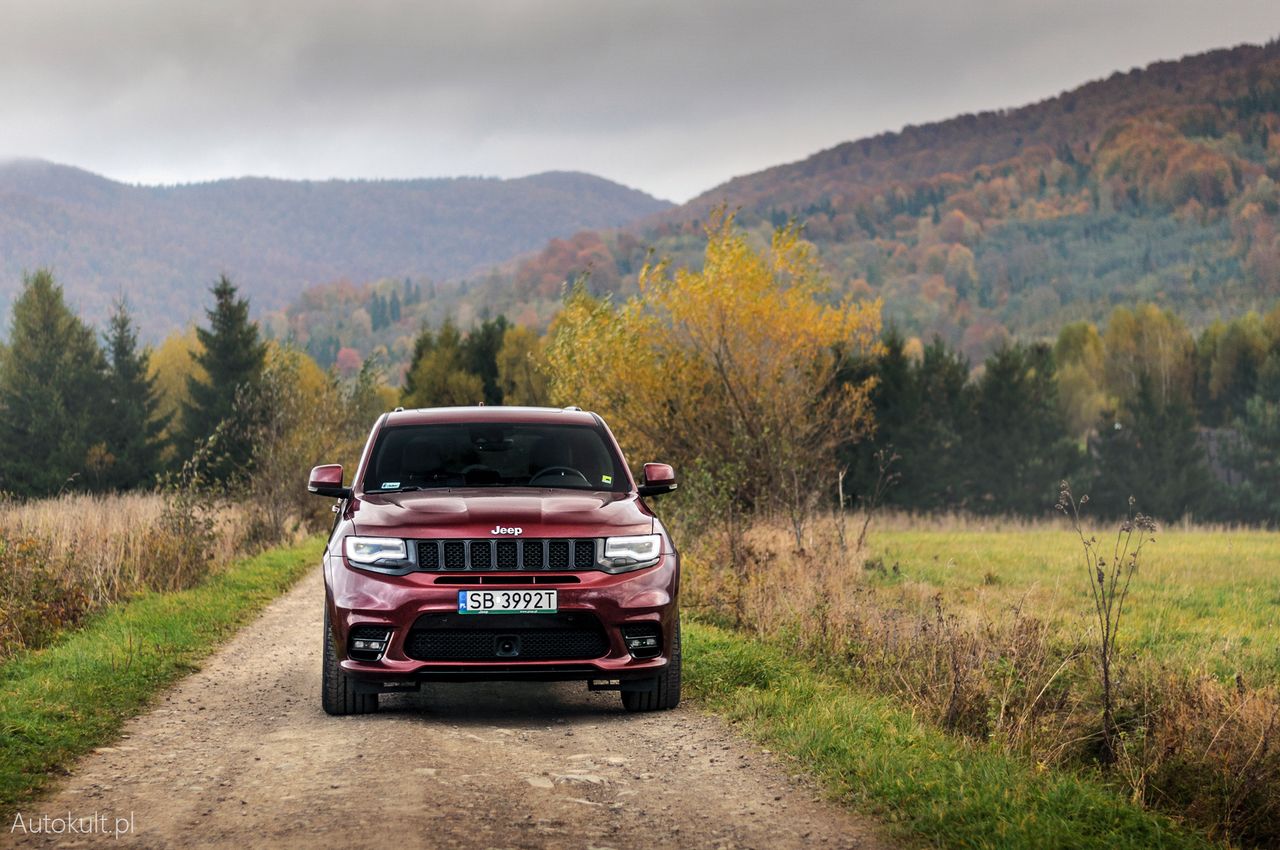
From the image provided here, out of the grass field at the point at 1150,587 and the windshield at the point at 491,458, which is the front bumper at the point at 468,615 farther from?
the grass field at the point at 1150,587

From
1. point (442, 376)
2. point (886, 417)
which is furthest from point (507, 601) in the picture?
point (442, 376)

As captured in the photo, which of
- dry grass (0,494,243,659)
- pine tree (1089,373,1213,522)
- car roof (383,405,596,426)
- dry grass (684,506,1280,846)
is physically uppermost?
car roof (383,405,596,426)

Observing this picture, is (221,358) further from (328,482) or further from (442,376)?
(328,482)

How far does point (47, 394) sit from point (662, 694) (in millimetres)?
56287

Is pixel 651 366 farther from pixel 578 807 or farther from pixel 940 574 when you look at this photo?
pixel 578 807

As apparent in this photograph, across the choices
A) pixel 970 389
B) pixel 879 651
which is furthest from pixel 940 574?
pixel 970 389

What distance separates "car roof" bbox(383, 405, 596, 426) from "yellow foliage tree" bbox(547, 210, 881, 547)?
14.8 m

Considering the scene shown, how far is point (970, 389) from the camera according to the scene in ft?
214

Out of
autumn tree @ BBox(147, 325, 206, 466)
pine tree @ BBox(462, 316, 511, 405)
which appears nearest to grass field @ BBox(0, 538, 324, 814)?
pine tree @ BBox(462, 316, 511, 405)

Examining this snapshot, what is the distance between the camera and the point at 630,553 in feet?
26.6

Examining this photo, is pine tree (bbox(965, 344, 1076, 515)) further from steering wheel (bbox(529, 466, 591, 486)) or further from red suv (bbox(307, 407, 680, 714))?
red suv (bbox(307, 407, 680, 714))

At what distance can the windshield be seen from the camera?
9.17m

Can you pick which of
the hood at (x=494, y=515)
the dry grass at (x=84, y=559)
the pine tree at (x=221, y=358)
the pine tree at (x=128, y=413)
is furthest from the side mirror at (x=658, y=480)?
the pine tree at (x=221, y=358)

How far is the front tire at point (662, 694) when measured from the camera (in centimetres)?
845
